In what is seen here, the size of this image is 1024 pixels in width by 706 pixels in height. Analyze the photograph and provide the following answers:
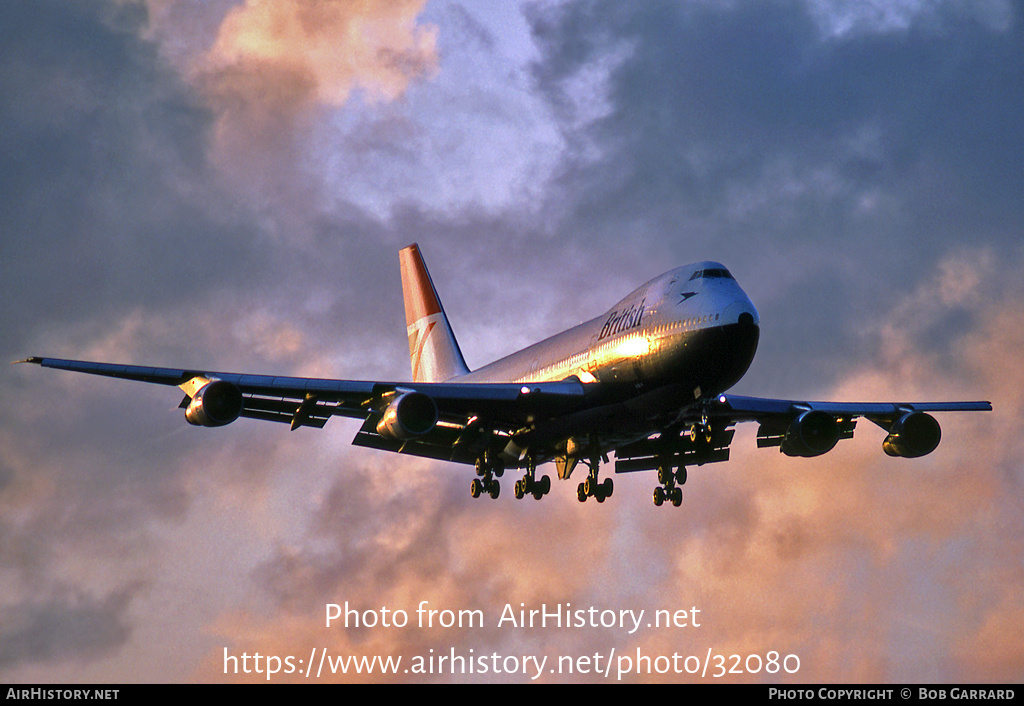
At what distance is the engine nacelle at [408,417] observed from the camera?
40062 millimetres

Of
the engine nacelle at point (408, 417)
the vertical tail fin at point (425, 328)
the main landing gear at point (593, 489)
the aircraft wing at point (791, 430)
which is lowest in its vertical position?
the engine nacelle at point (408, 417)

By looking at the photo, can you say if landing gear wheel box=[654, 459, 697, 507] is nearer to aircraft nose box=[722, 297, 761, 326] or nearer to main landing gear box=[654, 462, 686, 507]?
main landing gear box=[654, 462, 686, 507]

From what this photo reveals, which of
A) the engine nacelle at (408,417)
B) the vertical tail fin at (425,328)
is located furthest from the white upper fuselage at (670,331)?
the vertical tail fin at (425,328)

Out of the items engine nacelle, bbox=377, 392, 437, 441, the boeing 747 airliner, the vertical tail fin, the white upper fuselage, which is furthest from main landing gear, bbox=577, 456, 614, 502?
the vertical tail fin

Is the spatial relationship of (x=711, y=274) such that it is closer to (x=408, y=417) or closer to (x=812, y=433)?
(x=408, y=417)

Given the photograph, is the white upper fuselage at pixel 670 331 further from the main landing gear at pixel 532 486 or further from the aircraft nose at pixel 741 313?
the main landing gear at pixel 532 486

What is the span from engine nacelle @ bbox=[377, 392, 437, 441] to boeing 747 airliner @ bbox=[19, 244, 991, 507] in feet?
0.15

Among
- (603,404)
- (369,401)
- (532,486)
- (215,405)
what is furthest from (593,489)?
(215,405)

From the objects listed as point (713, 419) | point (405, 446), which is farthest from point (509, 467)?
point (713, 419)

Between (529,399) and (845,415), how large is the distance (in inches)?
641

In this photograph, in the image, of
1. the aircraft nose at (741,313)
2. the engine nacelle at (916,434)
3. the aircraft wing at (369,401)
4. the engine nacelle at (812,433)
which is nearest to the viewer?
the aircraft nose at (741,313)

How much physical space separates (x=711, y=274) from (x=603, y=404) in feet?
22.5

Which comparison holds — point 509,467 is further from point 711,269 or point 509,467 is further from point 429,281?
point 429,281

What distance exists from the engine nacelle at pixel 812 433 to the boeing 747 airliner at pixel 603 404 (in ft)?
0.20
